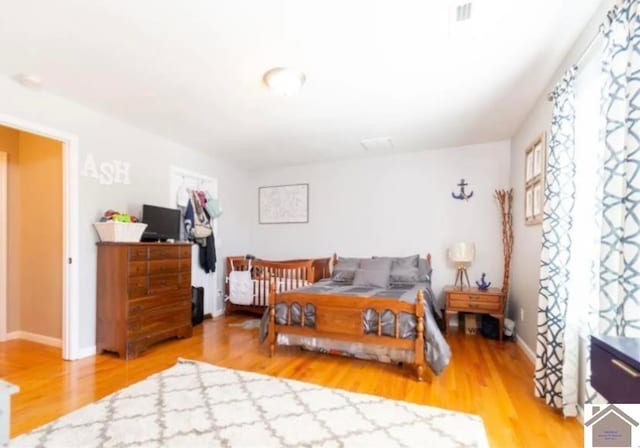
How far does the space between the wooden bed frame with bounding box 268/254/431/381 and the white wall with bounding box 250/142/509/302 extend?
1925 mm

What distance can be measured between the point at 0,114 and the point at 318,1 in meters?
2.68

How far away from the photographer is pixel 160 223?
12.1 ft

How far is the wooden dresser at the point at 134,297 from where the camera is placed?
306cm

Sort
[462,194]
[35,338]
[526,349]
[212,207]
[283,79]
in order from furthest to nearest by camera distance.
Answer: [212,207] < [462,194] < [35,338] < [526,349] < [283,79]

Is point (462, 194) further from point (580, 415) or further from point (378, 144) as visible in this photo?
point (580, 415)

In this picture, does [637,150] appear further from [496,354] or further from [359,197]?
[359,197]

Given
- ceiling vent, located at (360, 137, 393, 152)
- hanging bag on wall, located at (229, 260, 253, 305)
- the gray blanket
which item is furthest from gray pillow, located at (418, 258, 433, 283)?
A: hanging bag on wall, located at (229, 260, 253, 305)

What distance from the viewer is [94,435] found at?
1802 mm

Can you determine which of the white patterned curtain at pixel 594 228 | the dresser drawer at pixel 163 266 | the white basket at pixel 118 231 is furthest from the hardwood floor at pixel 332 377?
the white basket at pixel 118 231

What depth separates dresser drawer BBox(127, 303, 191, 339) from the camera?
311 centimetres

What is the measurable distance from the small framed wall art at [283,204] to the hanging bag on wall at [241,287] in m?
1.09

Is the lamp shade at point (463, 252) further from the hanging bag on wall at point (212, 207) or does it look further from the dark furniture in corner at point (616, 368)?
the hanging bag on wall at point (212, 207)

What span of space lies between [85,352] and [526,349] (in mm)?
4407

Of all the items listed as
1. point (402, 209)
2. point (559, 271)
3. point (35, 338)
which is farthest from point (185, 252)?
point (559, 271)
